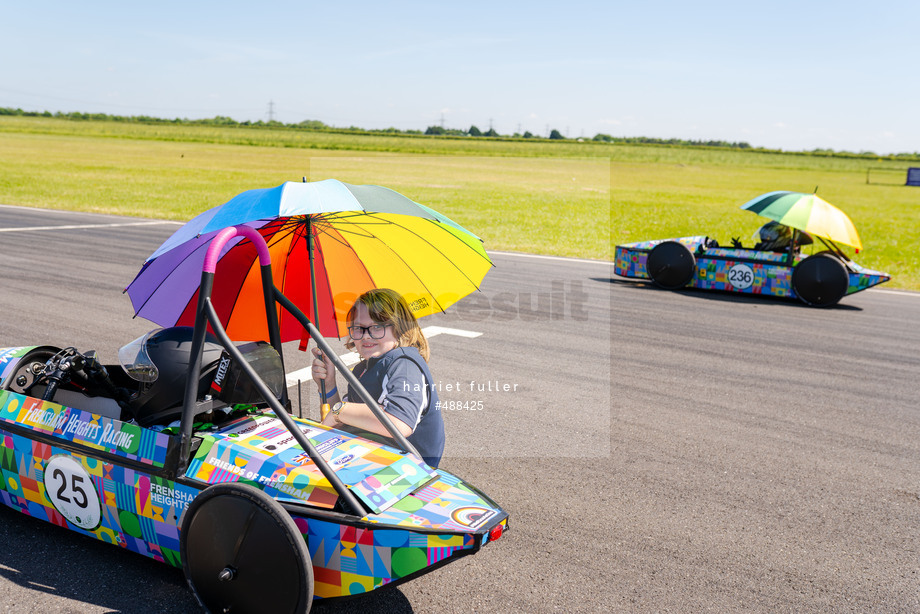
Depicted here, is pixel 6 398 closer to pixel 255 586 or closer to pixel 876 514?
pixel 255 586

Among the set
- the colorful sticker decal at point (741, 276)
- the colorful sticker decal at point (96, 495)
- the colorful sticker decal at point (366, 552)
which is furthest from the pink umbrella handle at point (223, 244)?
the colorful sticker decal at point (741, 276)

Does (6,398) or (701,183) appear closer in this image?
(6,398)

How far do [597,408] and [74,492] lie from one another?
400cm

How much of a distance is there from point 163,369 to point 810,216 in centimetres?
942

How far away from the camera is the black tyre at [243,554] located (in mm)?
2738

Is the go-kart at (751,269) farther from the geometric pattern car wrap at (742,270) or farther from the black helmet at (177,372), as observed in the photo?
the black helmet at (177,372)

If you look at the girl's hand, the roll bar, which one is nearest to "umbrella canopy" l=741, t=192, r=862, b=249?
the girl's hand

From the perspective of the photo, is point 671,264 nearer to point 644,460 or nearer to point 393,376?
point 644,460

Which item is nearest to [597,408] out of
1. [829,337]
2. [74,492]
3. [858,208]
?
[74,492]

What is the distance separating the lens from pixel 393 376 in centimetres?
355

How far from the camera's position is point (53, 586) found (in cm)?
334

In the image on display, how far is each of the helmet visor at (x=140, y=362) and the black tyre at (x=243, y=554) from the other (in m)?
0.66

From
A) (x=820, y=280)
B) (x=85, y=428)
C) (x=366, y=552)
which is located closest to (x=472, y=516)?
Answer: (x=366, y=552)

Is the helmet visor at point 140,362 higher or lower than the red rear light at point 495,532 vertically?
higher
